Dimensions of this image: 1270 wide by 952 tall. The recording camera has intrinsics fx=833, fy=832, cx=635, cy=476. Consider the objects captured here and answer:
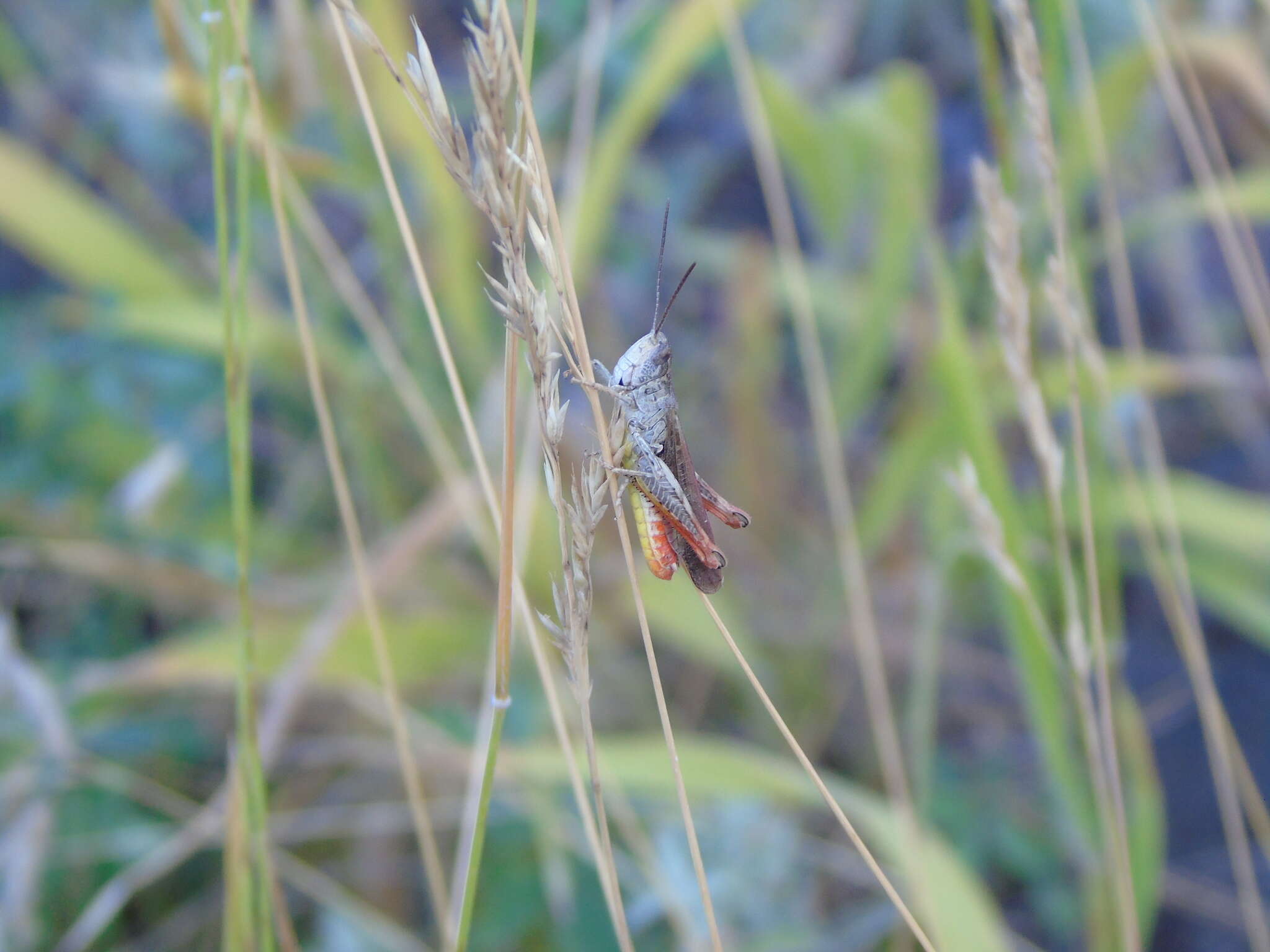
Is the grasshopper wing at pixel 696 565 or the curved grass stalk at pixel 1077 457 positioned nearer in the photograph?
the curved grass stalk at pixel 1077 457

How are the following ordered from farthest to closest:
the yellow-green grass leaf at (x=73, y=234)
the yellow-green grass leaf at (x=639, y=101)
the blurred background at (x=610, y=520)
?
the yellow-green grass leaf at (x=73, y=234), the yellow-green grass leaf at (x=639, y=101), the blurred background at (x=610, y=520)

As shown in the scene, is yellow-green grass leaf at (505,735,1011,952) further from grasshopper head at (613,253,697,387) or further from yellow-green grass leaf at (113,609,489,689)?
grasshopper head at (613,253,697,387)

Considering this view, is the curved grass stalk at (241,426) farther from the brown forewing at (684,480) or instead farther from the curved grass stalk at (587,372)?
the brown forewing at (684,480)

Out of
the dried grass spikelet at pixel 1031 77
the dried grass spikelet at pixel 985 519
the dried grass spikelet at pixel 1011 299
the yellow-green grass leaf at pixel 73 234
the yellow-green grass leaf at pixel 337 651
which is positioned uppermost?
the yellow-green grass leaf at pixel 73 234

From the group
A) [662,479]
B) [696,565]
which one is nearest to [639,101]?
[662,479]

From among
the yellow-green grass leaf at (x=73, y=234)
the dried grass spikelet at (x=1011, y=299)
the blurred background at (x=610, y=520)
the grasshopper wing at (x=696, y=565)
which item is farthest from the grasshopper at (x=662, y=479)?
the yellow-green grass leaf at (x=73, y=234)

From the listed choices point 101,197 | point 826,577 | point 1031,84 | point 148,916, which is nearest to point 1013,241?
point 1031,84
